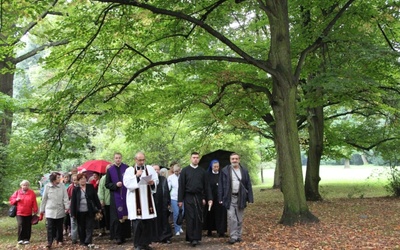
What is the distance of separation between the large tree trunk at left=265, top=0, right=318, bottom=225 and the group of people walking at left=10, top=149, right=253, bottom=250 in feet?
5.78

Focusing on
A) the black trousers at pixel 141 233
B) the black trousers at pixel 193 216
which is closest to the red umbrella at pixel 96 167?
the black trousers at pixel 193 216

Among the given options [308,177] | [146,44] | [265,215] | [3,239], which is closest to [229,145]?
[308,177]

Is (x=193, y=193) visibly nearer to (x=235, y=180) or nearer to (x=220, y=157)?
(x=235, y=180)

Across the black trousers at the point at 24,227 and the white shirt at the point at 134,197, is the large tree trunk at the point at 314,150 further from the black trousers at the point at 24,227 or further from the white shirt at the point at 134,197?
the black trousers at the point at 24,227

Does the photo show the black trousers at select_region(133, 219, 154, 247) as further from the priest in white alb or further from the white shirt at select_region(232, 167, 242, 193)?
the white shirt at select_region(232, 167, 242, 193)

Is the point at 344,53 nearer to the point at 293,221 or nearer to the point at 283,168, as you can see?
the point at 283,168

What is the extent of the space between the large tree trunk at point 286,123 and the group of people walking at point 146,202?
1761mm

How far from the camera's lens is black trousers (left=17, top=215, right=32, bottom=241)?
9.96m

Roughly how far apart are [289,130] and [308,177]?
25.0 feet

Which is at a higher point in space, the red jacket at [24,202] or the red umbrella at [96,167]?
the red umbrella at [96,167]

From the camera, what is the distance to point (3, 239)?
1157 cm

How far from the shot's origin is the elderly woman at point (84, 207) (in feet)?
29.1

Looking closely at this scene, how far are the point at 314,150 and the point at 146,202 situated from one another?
1108 cm

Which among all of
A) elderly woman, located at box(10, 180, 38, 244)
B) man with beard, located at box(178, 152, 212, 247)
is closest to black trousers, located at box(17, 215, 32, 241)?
elderly woman, located at box(10, 180, 38, 244)
